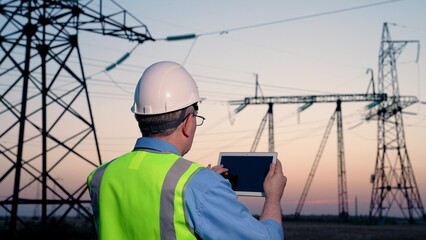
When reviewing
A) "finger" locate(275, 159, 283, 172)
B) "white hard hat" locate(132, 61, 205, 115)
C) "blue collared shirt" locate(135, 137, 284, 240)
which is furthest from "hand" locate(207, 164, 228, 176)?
"blue collared shirt" locate(135, 137, 284, 240)

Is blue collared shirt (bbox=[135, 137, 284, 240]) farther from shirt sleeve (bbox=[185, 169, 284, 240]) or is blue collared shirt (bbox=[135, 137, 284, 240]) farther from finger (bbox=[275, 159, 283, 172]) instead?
finger (bbox=[275, 159, 283, 172])

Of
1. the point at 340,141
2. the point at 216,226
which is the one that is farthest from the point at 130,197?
the point at 340,141

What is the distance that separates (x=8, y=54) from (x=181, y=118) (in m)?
15.9

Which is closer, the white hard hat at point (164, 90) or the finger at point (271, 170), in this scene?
the white hard hat at point (164, 90)

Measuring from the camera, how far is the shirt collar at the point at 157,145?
2311 mm

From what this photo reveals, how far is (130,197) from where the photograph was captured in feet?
7.24

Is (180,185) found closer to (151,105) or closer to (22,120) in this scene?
(151,105)

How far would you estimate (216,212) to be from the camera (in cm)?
198

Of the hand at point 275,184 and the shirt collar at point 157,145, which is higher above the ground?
the shirt collar at point 157,145

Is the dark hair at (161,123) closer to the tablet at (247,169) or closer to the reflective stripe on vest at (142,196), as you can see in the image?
the reflective stripe on vest at (142,196)

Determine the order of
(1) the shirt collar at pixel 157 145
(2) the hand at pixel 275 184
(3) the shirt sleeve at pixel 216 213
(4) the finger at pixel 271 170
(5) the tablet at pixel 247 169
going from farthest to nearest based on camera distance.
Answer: (5) the tablet at pixel 247 169 → (4) the finger at pixel 271 170 → (2) the hand at pixel 275 184 → (1) the shirt collar at pixel 157 145 → (3) the shirt sleeve at pixel 216 213

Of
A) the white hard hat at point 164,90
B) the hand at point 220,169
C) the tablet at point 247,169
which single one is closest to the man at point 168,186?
the white hard hat at point 164,90

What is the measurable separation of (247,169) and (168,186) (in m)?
1.04

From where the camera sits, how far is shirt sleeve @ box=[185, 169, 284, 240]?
6.48ft
